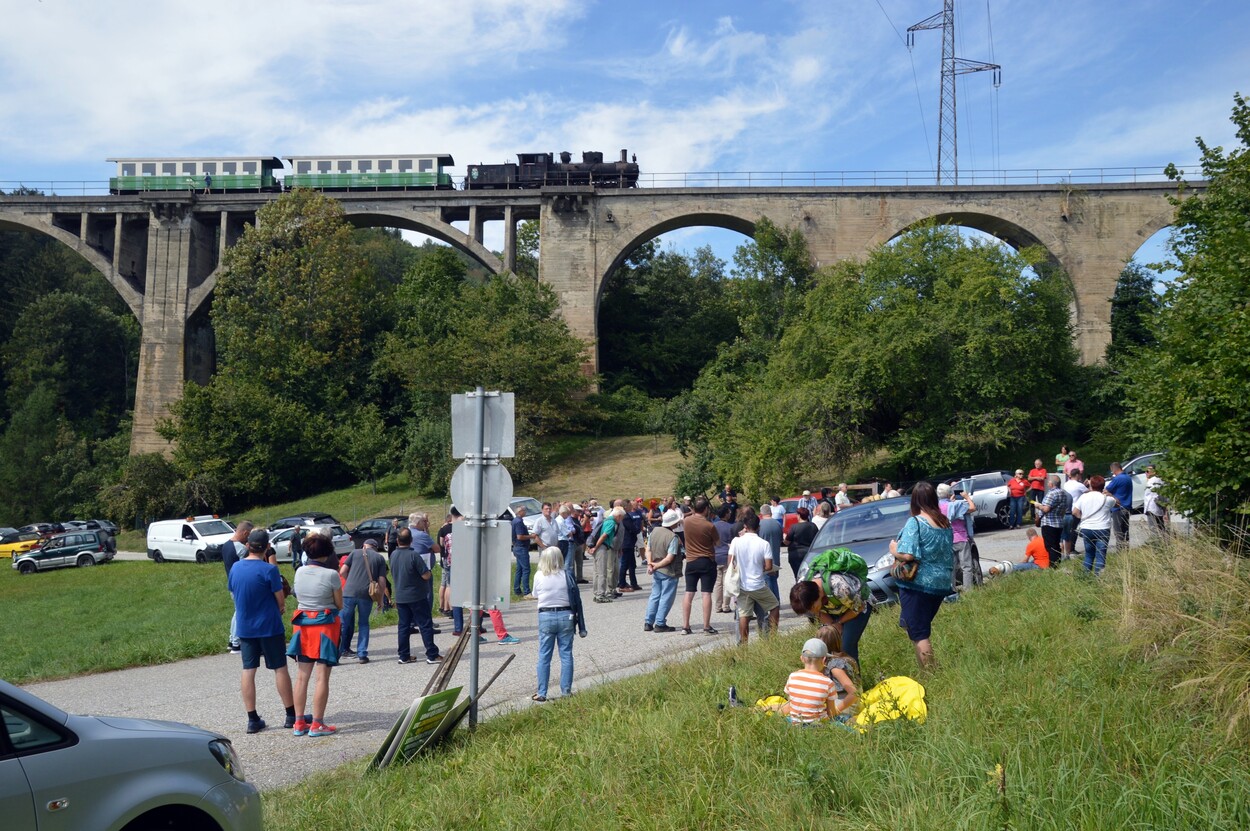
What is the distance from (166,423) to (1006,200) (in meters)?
42.8

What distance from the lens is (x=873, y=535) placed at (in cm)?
1239

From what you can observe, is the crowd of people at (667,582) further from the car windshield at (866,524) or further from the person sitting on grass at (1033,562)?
the car windshield at (866,524)

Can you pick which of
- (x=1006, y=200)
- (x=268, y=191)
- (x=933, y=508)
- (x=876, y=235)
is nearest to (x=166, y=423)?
(x=268, y=191)

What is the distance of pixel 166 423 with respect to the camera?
162ft

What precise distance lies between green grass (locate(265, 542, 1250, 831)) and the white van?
29370mm

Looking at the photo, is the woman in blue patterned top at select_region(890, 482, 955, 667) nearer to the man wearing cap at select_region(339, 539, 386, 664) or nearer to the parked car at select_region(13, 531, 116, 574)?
the man wearing cap at select_region(339, 539, 386, 664)

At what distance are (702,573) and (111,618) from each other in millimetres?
13374

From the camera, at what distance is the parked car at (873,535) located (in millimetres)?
11492

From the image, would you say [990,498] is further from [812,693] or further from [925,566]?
[812,693]

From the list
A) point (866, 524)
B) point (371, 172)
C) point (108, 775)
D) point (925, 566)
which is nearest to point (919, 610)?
point (925, 566)

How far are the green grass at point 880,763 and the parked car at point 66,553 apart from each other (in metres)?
33.5

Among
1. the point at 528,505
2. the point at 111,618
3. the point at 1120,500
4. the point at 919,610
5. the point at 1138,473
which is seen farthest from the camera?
the point at 528,505

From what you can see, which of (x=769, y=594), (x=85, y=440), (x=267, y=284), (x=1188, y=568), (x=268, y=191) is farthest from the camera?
(x=85, y=440)

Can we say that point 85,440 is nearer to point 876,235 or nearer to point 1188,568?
point 876,235
